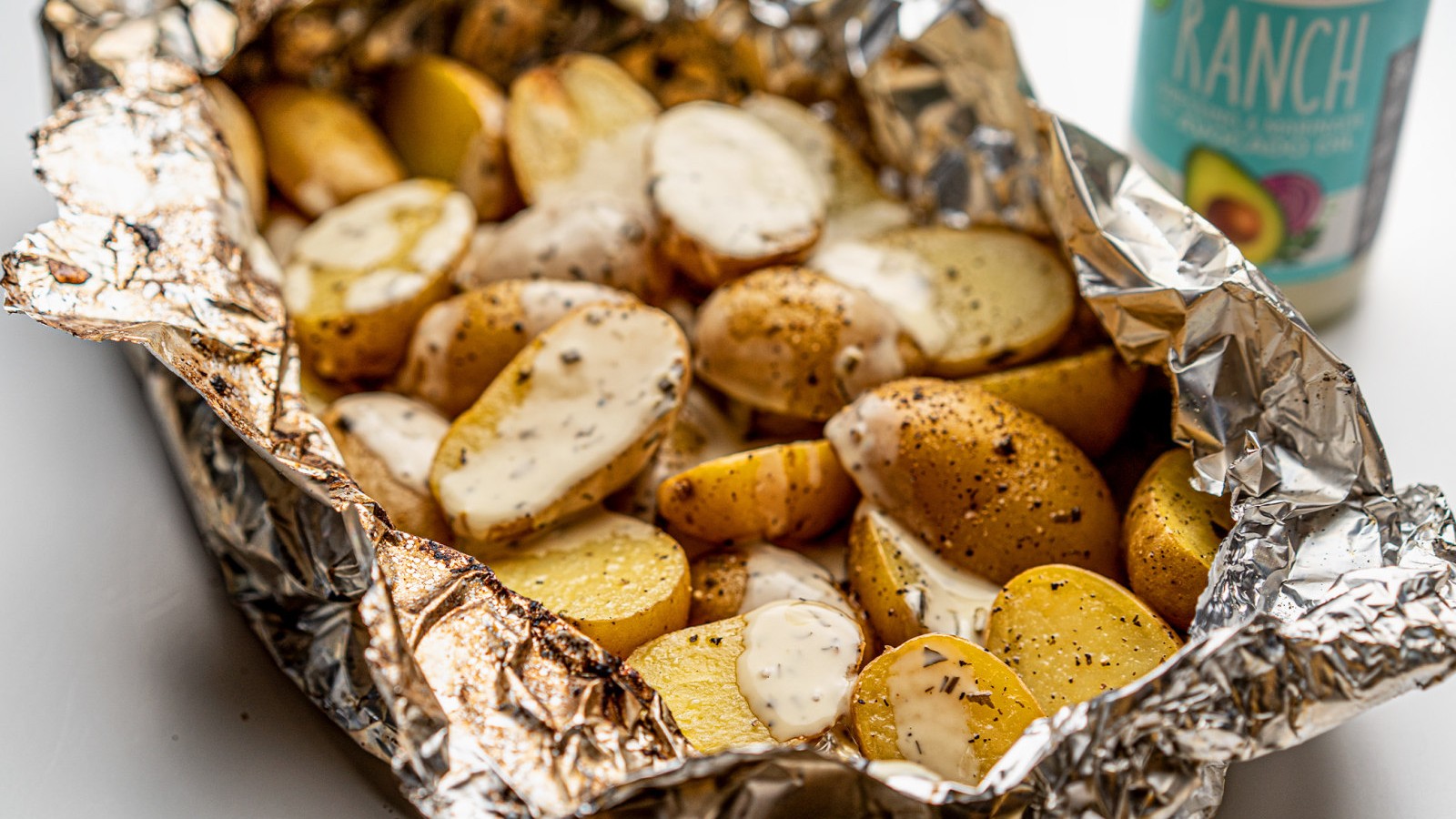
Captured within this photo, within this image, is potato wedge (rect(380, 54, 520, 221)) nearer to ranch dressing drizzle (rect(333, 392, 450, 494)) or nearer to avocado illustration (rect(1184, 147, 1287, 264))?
ranch dressing drizzle (rect(333, 392, 450, 494))

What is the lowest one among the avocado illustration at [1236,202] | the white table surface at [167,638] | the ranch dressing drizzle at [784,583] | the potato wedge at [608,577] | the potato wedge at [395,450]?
the white table surface at [167,638]

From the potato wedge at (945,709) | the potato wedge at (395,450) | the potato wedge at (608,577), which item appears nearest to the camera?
the potato wedge at (945,709)

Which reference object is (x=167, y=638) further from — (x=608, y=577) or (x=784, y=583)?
(x=784, y=583)

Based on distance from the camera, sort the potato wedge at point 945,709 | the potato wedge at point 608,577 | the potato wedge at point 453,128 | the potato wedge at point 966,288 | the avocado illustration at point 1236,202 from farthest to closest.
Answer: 1. the potato wedge at point 453,128
2. the avocado illustration at point 1236,202
3. the potato wedge at point 966,288
4. the potato wedge at point 608,577
5. the potato wedge at point 945,709

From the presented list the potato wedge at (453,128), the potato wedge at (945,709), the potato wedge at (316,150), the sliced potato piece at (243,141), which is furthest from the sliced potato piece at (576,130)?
the potato wedge at (945,709)

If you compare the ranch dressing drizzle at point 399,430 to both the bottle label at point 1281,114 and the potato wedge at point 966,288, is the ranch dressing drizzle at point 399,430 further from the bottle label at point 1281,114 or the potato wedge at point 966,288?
the bottle label at point 1281,114

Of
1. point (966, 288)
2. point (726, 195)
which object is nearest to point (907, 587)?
point (966, 288)

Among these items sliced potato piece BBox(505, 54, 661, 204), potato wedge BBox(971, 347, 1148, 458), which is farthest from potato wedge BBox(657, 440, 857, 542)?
sliced potato piece BBox(505, 54, 661, 204)

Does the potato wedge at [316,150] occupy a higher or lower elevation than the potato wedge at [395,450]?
higher
